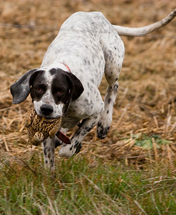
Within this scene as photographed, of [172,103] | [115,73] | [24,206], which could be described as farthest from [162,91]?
[24,206]

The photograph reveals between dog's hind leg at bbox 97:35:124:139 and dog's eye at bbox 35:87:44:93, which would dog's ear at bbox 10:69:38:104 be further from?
dog's hind leg at bbox 97:35:124:139

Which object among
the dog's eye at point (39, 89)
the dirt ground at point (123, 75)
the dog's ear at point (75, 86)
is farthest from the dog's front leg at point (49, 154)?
the dog's eye at point (39, 89)

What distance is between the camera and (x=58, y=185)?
3.77 metres

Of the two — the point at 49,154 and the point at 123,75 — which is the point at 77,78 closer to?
the point at 49,154

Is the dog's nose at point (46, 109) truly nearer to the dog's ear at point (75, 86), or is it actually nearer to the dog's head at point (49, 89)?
the dog's head at point (49, 89)

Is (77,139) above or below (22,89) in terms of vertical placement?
below

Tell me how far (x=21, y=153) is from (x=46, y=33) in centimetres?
438

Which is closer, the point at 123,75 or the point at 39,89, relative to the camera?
the point at 39,89

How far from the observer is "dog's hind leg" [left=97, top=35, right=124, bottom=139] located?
190 inches

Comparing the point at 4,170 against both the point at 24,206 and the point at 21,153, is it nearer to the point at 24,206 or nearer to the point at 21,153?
the point at 24,206

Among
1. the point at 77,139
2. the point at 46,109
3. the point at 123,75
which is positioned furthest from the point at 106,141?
the point at 123,75

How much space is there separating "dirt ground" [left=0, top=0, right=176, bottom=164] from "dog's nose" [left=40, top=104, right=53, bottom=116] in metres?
0.70

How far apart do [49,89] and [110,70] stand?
4.86ft

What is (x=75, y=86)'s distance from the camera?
3.72m
